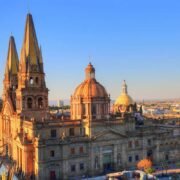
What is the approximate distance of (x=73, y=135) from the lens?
173 ft

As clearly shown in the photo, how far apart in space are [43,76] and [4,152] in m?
18.2

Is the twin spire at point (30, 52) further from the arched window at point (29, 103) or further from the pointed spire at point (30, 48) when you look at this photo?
the arched window at point (29, 103)

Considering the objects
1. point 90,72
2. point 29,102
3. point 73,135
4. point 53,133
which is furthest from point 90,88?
point 29,102

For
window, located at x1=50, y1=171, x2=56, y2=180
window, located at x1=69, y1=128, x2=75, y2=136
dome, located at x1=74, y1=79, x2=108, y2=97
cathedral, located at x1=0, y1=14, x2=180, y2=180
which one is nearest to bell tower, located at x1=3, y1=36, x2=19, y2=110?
cathedral, located at x1=0, y1=14, x2=180, y2=180

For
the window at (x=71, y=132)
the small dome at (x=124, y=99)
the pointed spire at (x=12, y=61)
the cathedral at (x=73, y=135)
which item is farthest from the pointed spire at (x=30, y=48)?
the small dome at (x=124, y=99)

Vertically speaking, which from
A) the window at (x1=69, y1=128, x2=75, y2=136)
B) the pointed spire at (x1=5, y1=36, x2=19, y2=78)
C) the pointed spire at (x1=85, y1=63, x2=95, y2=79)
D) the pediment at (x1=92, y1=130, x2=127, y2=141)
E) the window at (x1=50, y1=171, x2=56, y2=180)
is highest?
the pointed spire at (x1=5, y1=36, x2=19, y2=78)

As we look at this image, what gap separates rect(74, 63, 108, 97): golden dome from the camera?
53875 mm

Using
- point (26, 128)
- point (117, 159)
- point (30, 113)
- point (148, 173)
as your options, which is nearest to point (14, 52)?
point (30, 113)

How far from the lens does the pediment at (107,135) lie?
52625mm

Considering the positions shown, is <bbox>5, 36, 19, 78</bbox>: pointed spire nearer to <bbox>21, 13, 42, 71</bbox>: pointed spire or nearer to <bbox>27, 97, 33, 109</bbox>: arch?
<bbox>21, 13, 42, 71</bbox>: pointed spire

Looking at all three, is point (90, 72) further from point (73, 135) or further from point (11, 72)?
point (11, 72)

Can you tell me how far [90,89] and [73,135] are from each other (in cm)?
834

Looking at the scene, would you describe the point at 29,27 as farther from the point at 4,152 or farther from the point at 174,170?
the point at 174,170

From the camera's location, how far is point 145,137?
57.9 m
